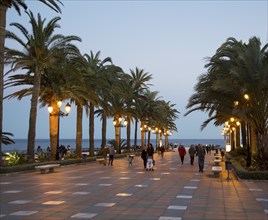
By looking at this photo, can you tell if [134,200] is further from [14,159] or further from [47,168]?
[14,159]

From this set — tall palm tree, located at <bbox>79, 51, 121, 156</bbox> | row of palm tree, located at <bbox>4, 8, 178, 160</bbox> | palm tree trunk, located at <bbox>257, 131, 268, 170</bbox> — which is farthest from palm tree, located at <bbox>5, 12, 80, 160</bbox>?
→ palm tree trunk, located at <bbox>257, 131, 268, 170</bbox>

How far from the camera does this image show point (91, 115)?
40.0m

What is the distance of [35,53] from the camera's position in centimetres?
2655

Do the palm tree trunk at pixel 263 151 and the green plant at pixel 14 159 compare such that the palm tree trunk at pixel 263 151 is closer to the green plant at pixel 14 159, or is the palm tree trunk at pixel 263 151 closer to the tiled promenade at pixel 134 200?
the tiled promenade at pixel 134 200

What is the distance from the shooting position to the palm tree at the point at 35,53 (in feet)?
84.7

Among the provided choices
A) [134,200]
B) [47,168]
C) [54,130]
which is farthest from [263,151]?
[54,130]

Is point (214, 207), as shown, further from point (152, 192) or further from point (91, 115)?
point (91, 115)

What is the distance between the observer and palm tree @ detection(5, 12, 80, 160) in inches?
1017

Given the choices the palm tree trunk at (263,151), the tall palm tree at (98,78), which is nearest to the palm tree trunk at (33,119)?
the tall palm tree at (98,78)

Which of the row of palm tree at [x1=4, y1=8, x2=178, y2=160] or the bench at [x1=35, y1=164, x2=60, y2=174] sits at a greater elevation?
the row of palm tree at [x1=4, y1=8, x2=178, y2=160]

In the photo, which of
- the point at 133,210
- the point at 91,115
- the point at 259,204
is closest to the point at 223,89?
the point at 259,204

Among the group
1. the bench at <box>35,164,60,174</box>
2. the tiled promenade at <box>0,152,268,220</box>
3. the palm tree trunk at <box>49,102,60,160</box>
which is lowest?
the tiled promenade at <box>0,152,268,220</box>

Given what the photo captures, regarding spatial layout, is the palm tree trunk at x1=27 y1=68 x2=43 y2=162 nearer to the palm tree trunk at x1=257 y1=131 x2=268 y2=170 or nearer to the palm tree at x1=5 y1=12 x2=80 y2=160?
the palm tree at x1=5 y1=12 x2=80 y2=160

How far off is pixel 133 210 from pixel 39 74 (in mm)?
17831
